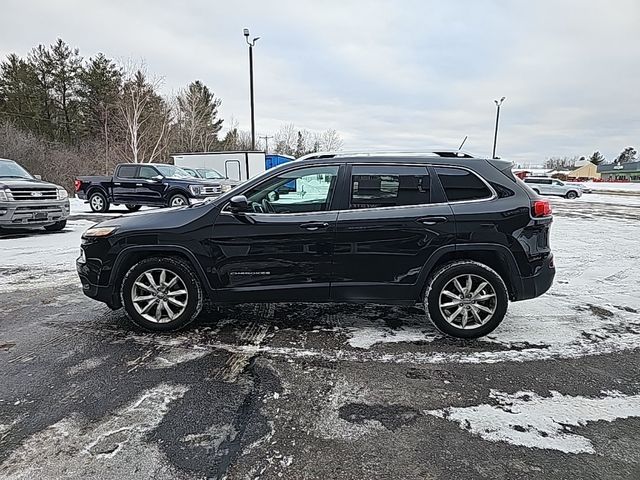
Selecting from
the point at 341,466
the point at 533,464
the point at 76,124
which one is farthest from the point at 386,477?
the point at 76,124

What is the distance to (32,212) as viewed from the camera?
30.8 ft

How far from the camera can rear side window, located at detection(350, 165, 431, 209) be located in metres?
3.95

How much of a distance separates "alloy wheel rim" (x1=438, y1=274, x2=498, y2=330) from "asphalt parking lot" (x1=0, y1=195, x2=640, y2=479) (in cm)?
20

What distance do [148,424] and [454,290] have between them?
2.77 m

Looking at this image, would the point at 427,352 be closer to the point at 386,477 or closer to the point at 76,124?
the point at 386,477

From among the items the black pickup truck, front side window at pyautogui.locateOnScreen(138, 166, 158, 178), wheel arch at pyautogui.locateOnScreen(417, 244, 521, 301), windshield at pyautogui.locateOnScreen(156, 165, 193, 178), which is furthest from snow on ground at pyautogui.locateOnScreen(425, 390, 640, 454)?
front side window at pyautogui.locateOnScreen(138, 166, 158, 178)

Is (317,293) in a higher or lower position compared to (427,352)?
higher

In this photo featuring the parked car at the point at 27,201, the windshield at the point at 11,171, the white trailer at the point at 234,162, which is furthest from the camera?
the white trailer at the point at 234,162

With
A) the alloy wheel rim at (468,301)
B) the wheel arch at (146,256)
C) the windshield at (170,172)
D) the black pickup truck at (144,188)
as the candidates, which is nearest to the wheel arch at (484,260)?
the alloy wheel rim at (468,301)

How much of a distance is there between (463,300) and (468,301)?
0.05 metres

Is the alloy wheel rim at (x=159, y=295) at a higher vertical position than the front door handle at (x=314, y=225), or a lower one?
lower

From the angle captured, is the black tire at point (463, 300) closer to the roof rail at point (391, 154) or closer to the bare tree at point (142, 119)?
the roof rail at point (391, 154)

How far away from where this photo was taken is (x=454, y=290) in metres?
3.94

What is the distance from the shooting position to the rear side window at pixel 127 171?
1470cm
